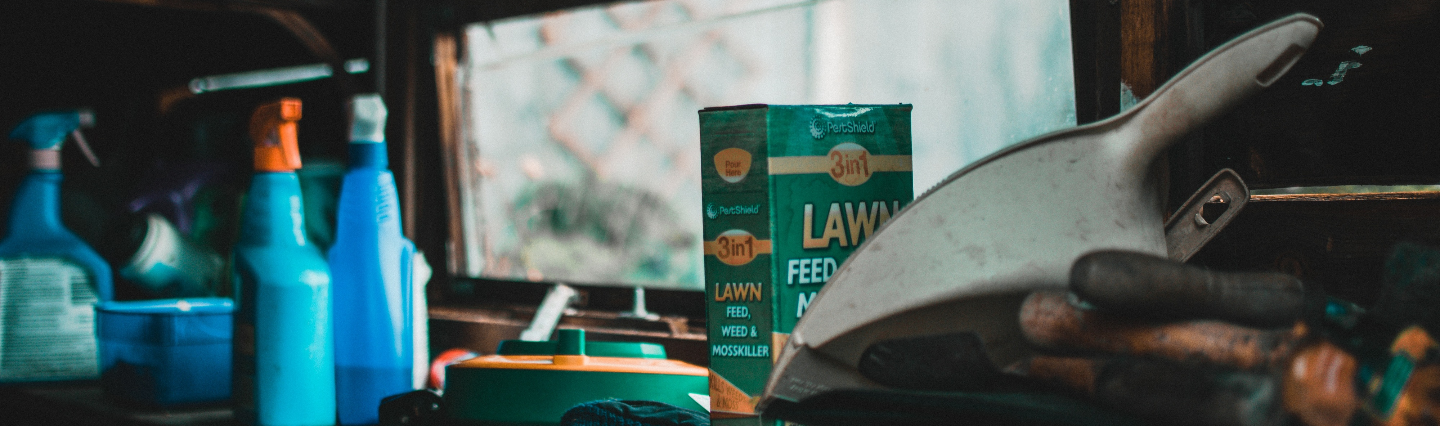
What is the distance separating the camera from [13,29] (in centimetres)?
143

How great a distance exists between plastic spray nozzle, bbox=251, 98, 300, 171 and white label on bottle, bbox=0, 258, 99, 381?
1.28ft

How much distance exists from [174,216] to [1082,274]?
1.22m

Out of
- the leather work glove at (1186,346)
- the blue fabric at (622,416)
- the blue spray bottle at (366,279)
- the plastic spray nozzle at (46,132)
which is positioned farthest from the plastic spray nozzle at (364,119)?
the leather work glove at (1186,346)

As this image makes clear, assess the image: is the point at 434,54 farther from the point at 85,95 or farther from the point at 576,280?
the point at 85,95

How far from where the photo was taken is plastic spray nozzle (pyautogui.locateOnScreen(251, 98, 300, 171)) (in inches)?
32.5

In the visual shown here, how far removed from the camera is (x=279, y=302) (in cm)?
78

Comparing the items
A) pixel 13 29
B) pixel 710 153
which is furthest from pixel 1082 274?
pixel 13 29

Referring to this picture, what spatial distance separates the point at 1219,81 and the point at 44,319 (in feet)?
3.86

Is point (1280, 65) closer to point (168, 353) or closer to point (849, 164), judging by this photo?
point (849, 164)

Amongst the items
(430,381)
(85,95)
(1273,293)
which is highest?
(85,95)

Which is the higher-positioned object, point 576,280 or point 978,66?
point 978,66

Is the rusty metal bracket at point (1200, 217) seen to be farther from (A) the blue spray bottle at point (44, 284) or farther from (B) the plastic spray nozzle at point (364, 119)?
(A) the blue spray bottle at point (44, 284)

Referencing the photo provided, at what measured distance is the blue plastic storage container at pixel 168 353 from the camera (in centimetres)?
88

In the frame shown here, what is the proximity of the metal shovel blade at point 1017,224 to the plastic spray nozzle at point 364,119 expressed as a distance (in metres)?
0.50
